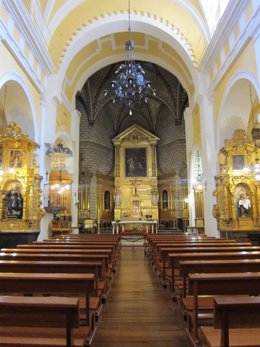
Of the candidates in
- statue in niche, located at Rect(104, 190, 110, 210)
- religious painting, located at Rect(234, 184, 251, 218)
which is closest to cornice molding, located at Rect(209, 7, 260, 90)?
religious painting, located at Rect(234, 184, 251, 218)

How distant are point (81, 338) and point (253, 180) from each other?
27.1 feet

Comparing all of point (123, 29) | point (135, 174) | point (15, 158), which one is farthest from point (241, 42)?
point (135, 174)

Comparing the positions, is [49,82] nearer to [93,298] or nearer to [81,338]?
[93,298]

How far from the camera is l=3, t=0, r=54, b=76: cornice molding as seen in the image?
284 inches

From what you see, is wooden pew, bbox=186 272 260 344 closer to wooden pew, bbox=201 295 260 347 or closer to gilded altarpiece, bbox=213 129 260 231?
wooden pew, bbox=201 295 260 347

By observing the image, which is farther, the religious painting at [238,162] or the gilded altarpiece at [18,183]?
the religious painting at [238,162]

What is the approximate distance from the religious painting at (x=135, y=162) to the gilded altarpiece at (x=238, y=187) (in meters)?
12.2

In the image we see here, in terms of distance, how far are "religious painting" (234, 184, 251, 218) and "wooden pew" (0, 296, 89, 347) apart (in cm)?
800

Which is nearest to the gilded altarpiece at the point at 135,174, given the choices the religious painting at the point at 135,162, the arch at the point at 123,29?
the religious painting at the point at 135,162

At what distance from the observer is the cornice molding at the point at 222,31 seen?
7.32 meters

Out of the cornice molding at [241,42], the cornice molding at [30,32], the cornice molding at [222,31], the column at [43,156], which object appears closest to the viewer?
the cornice molding at [241,42]

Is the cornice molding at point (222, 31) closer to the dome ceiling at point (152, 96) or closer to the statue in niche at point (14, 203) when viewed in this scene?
the dome ceiling at point (152, 96)

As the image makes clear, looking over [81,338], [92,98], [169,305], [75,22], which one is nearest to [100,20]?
[75,22]

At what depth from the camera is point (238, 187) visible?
30.0 feet
